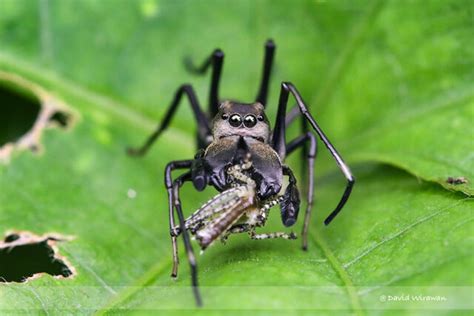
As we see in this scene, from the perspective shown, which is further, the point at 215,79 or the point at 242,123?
the point at 215,79

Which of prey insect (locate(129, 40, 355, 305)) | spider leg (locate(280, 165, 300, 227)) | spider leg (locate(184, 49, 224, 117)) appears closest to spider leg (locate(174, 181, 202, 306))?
prey insect (locate(129, 40, 355, 305))

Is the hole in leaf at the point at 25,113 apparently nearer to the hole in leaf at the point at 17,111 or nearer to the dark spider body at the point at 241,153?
the hole in leaf at the point at 17,111

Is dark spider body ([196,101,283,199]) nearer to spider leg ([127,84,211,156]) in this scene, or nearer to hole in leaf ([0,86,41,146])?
spider leg ([127,84,211,156])

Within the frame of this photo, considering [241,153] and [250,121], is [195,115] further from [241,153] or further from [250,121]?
[241,153]

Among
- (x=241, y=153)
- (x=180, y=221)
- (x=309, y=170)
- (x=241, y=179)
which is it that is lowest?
(x=309, y=170)

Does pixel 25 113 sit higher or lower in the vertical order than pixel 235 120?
lower

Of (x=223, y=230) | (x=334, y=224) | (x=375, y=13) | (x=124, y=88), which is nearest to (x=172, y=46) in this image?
(x=124, y=88)

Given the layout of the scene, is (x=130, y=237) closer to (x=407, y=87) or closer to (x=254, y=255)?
(x=254, y=255)

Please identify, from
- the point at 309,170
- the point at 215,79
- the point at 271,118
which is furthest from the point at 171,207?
the point at 215,79
